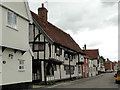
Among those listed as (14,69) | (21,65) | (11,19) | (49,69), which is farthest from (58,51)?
(11,19)

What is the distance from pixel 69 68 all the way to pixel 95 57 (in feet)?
124

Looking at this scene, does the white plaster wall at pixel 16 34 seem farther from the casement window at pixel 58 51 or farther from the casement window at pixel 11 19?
the casement window at pixel 58 51

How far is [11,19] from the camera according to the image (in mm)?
14000

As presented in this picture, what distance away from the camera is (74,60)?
33.1m

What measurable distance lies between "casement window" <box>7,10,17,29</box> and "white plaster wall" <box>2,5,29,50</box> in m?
0.37

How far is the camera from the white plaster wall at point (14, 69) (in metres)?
13.3

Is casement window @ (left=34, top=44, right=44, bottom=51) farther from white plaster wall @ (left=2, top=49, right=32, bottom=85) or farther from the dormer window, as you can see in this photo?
white plaster wall @ (left=2, top=49, right=32, bottom=85)

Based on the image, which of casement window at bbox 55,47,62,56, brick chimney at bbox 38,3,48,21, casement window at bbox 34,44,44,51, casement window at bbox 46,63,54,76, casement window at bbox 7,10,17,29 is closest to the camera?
casement window at bbox 7,10,17,29

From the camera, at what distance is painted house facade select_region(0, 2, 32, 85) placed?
1300cm

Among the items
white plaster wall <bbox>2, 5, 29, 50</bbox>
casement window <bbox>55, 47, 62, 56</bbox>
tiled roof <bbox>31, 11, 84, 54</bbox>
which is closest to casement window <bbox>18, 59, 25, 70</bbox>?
white plaster wall <bbox>2, 5, 29, 50</bbox>

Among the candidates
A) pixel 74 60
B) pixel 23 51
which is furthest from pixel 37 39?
pixel 74 60

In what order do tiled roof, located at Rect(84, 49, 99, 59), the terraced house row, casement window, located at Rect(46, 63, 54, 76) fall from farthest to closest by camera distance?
tiled roof, located at Rect(84, 49, 99, 59) < casement window, located at Rect(46, 63, 54, 76) < the terraced house row

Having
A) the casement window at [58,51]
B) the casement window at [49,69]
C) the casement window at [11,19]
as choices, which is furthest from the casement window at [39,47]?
the casement window at [11,19]

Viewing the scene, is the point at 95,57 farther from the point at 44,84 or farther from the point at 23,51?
A: the point at 23,51
